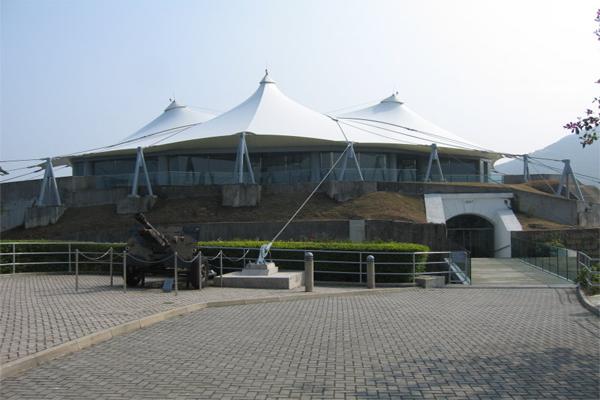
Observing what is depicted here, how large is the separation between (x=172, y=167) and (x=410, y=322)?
2732 centimetres

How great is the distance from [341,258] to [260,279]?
8.29ft

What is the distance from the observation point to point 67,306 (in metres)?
9.94

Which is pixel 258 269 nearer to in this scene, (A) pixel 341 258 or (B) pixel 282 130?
(A) pixel 341 258

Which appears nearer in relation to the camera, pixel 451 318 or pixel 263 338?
pixel 263 338

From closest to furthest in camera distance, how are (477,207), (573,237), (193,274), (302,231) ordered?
(193,274), (302,231), (573,237), (477,207)

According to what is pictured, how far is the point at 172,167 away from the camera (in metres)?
34.8

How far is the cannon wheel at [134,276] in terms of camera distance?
13.1m

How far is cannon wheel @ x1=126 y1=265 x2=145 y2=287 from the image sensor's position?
1313 cm

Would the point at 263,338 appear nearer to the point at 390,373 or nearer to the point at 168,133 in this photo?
the point at 390,373

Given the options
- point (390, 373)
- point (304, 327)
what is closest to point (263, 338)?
point (304, 327)

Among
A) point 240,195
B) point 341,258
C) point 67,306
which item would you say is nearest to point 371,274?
point 341,258

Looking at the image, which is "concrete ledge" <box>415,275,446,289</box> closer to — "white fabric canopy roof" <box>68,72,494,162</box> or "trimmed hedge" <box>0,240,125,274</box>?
"trimmed hedge" <box>0,240,125,274</box>

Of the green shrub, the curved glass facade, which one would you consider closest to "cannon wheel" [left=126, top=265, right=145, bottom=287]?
the green shrub

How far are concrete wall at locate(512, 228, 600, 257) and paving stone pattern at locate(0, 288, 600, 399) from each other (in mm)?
13588
